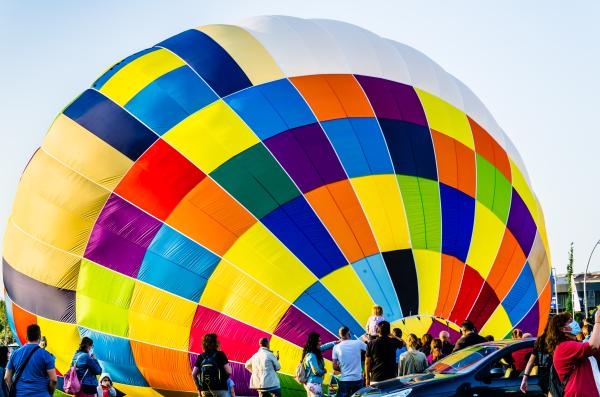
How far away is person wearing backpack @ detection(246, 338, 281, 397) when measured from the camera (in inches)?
400

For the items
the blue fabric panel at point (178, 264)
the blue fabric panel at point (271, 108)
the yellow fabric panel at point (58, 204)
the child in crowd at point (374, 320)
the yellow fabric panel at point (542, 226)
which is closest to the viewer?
the child in crowd at point (374, 320)

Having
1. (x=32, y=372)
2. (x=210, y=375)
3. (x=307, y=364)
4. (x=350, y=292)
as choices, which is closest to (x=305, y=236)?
(x=350, y=292)

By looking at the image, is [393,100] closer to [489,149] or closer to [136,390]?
[489,149]

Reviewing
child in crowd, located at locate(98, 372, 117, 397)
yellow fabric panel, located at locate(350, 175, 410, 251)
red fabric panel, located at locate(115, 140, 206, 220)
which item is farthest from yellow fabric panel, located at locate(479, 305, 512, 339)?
child in crowd, located at locate(98, 372, 117, 397)

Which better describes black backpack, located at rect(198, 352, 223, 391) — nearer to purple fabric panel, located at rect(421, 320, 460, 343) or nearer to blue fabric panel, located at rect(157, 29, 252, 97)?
purple fabric panel, located at rect(421, 320, 460, 343)

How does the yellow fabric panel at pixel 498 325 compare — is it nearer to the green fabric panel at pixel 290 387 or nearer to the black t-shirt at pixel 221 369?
the green fabric panel at pixel 290 387

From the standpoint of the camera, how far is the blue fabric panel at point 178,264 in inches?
454

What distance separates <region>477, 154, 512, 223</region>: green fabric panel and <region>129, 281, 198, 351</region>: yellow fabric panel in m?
4.72

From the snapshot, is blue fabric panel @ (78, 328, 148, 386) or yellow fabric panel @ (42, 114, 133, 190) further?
yellow fabric panel @ (42, 114, 133, 190)

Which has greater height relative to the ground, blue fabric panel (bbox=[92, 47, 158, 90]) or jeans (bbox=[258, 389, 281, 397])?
blue fabric panel (bbox=[92, 47, 158, 90])

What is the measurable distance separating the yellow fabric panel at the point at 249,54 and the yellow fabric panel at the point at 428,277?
3327mm

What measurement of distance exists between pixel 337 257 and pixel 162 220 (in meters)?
2.48

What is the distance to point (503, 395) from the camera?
8.30 meters

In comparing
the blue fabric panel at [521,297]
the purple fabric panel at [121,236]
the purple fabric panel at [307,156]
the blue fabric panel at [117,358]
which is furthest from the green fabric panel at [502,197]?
the blue fabric panel at [117,358]
